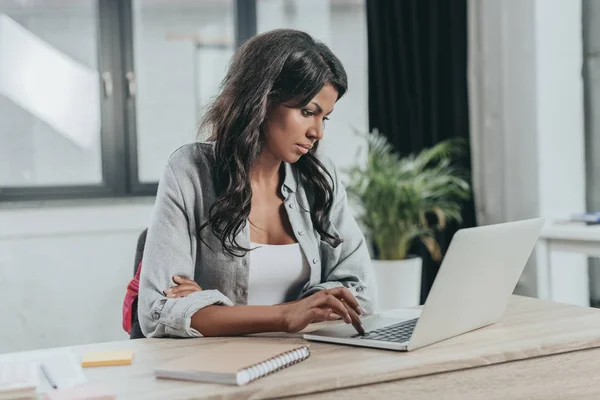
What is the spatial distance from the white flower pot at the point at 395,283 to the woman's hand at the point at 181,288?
2.05 meters

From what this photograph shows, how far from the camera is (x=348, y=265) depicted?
1937 millimetres

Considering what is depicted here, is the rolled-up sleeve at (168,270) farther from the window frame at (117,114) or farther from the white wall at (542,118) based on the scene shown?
the white wall at (542,118)

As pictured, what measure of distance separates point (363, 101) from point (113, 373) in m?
3.01

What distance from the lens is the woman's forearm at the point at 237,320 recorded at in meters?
1.53

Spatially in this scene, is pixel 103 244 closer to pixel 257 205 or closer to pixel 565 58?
pixel 257 205

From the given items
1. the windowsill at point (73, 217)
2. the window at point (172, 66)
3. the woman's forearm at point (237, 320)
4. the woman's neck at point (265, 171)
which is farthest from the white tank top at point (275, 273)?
the window at point (172, 66)

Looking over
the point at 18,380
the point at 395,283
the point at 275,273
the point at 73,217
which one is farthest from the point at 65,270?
the point at 18,380

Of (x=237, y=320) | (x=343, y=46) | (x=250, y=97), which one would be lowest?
(x=237, y=320)

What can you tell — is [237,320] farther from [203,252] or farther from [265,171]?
[265,171]

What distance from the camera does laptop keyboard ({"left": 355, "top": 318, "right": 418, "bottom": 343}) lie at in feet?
4.65

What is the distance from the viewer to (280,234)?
1.91 meters

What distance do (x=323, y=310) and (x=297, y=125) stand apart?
0.50 meters

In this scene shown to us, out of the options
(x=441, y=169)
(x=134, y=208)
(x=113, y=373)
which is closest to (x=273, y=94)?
(x=113, y=373)

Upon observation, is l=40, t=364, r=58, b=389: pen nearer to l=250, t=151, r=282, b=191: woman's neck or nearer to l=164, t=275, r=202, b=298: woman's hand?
l=164, t=275, r=202, b=298: woman's hand
